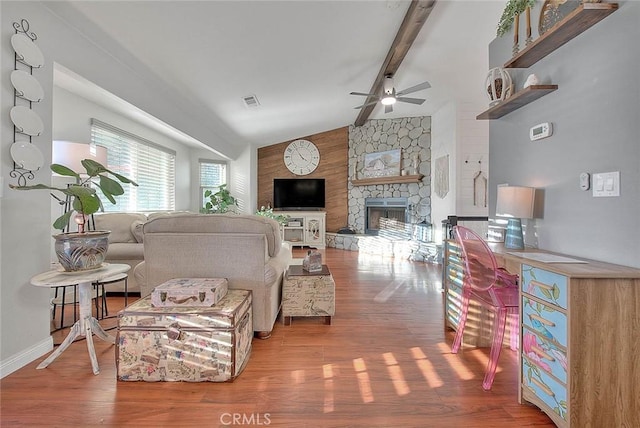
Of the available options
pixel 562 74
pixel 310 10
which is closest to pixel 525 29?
pixel 562 74

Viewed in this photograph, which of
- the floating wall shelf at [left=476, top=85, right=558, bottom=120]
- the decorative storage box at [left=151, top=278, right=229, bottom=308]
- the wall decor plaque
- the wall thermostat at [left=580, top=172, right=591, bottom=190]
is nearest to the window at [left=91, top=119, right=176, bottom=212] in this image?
the decorative storage box at [left=151, top=278, right=229, bottom=308]

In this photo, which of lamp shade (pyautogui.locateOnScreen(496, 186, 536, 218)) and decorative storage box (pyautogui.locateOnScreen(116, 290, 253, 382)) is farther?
lamp shade (pyautogui.locateOnScreen(496, 186, 536, 218))

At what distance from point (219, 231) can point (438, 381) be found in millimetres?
1766

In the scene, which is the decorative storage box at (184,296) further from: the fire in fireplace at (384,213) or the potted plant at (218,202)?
the fire in fireplace at (384,213)

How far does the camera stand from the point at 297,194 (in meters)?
7.20

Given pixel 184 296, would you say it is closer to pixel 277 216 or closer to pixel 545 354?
pixel 545 354

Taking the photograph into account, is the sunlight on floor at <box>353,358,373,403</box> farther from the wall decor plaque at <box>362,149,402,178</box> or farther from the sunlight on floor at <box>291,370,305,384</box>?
the wall decor plaque at <box>362,149,402,178</box>

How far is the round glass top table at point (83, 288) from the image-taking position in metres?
1.74

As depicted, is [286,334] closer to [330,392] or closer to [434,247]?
[330,392]

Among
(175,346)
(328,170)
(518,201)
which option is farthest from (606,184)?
(328,170)

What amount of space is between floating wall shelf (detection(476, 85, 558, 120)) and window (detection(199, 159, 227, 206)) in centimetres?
565

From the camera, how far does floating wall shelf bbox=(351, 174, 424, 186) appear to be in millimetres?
6020

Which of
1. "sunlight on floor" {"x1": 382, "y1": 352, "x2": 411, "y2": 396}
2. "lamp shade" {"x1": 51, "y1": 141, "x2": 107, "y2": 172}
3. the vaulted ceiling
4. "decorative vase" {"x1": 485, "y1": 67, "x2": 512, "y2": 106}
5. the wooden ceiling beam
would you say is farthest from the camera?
the wooden ceiling beam

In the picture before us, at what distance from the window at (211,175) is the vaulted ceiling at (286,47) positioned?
178cm
